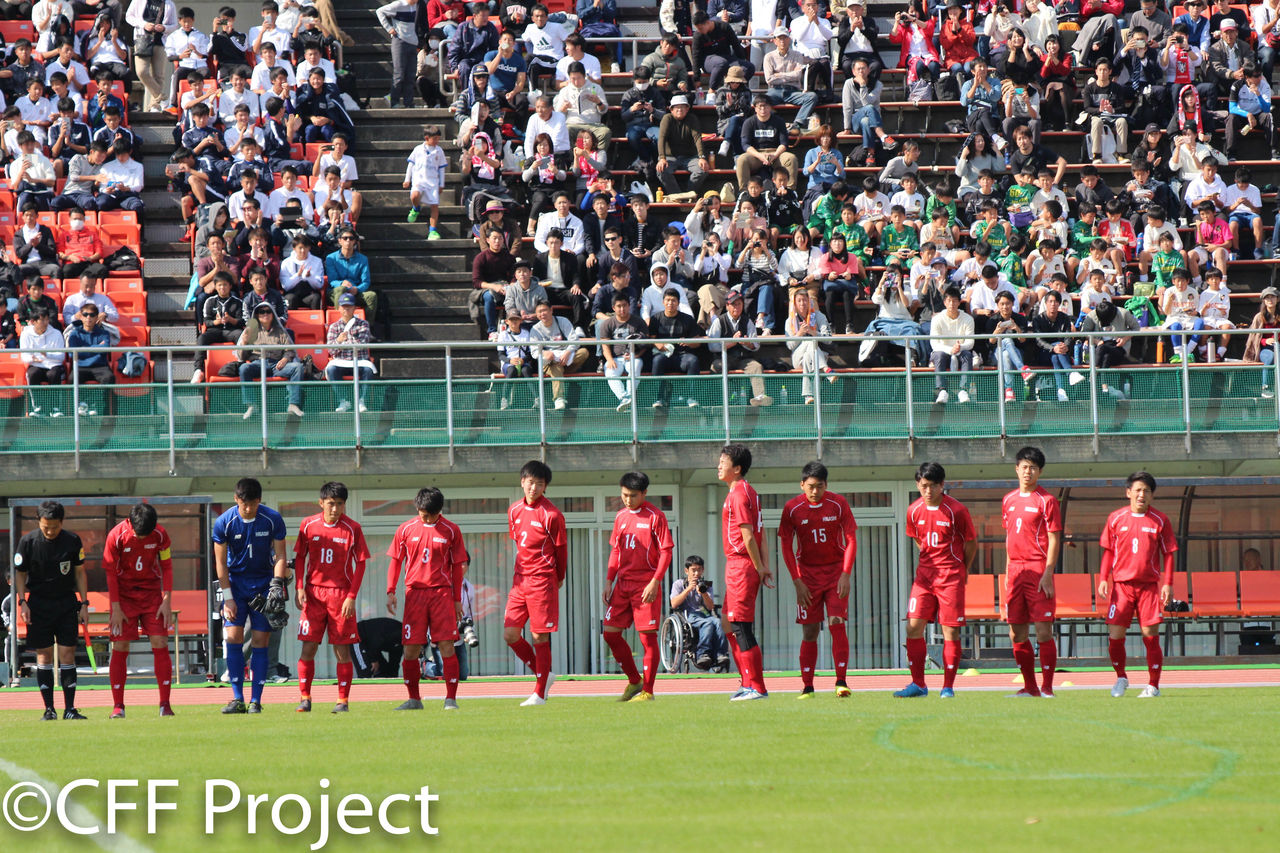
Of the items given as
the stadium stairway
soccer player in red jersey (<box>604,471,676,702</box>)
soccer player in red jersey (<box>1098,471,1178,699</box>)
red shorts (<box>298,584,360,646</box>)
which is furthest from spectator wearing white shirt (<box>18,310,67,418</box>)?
soccer player in red jersey (<box>1098,471,1178,699</box>)

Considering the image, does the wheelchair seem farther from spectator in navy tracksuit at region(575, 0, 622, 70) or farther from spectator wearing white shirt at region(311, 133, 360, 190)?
spectator in navy tracksuit at region(575, 0, 622, 70)

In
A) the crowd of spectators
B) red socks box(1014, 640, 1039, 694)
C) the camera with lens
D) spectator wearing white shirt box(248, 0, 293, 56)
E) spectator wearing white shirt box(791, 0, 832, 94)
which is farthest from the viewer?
spectator wearing white shirt box(791, 0, 832, 94)

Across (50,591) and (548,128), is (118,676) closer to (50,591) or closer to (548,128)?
(50,591)

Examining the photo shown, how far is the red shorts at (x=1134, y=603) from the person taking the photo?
45.6ft

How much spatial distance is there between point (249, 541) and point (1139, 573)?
765 centimetres

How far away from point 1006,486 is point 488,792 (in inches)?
570

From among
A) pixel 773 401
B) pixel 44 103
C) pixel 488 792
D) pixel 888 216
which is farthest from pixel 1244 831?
pixel 44 103

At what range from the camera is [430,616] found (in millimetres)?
14070

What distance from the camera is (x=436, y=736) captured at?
36.2 feet

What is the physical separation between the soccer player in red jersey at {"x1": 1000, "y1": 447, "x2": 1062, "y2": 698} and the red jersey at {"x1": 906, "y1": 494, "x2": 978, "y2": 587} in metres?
0.42

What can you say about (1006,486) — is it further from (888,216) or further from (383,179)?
(383,179)

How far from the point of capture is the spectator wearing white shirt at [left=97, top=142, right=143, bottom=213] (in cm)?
2458

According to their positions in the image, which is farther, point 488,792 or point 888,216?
point 888,216

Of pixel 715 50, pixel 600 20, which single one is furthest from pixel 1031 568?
pixel 600 20
